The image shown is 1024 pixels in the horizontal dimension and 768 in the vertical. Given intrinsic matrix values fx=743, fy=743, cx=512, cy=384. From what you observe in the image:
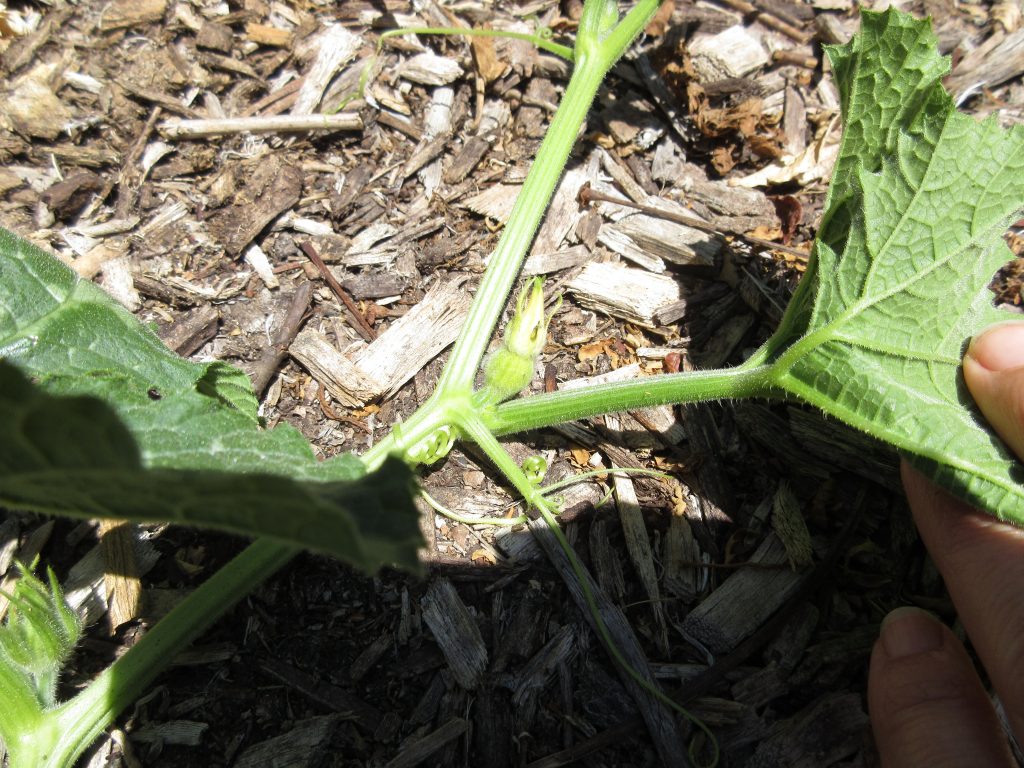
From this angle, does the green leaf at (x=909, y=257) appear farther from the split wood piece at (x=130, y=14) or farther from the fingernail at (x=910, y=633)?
the split wood piece at (x=130, y=14)

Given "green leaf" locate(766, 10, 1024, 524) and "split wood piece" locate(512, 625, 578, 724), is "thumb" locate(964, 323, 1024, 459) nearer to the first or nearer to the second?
"green leaf" locate(766, 10, 1024, 524)

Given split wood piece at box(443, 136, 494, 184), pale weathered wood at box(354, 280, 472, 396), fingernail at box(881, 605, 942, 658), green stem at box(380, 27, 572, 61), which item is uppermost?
green stem at box(380, 27, 572, 61)

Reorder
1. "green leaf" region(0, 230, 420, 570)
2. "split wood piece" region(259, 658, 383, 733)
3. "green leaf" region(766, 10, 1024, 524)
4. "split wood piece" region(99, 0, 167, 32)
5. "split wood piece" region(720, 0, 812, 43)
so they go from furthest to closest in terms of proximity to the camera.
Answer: "split wood piece" region(720, 0, 812, 43) → "split wood piece" region(99, 0, 167, 32) → "split wood piece" region(259, 658, 383, 733) → "green leaf" region(766, 10, 1024, 524) → "green leaf" region(0, 230, 420, 570)

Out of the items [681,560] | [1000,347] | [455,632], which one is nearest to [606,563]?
[681,560]

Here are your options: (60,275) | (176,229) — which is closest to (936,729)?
(60,275)

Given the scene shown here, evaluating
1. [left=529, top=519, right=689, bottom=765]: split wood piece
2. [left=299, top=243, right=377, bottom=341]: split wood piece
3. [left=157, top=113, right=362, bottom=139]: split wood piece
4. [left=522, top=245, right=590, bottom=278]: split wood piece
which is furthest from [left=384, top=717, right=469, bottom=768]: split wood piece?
[left=157, top=113, right=362, bottom=139]: split wood piece

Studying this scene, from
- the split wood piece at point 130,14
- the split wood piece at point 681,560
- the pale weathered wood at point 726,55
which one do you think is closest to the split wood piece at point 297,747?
the split wood piece at point 681,560
